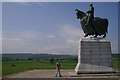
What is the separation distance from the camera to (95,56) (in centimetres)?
2742

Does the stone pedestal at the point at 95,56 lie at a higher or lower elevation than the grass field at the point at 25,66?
higher

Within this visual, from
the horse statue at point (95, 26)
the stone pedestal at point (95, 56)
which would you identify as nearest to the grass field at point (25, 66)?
the stone pedestal at point (95, 56)

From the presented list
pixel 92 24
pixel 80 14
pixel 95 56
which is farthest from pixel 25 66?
pixel 95 56

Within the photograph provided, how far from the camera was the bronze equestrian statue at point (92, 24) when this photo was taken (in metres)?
28.2

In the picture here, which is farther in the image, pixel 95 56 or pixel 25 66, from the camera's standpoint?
pixel 25 66

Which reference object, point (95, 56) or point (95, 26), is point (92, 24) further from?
point (95, 56)

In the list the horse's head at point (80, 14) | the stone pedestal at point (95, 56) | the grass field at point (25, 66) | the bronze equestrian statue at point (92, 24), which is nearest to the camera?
the stone pedestal at point (95, 56)

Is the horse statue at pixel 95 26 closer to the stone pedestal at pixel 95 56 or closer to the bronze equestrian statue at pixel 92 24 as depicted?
the bronze equestrian statue at pixel 92 24

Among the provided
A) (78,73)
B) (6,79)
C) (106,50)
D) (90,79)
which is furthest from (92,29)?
(6,79)

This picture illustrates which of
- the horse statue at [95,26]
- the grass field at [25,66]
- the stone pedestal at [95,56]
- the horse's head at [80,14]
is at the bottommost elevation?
the grass field at [25,66]

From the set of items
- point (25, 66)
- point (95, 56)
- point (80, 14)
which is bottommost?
point (25, 66)

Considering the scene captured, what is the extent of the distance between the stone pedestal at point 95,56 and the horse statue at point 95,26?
1.22 m

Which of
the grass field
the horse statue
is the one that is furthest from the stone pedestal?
the grass field

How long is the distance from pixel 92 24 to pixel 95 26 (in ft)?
1.10
